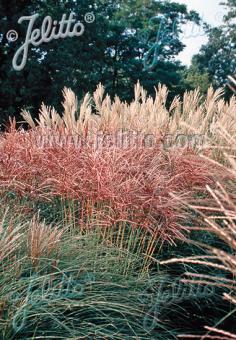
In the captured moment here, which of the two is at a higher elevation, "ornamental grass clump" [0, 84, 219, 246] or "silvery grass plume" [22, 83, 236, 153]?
"silvery grass plume" [22, 83, 236, 153]

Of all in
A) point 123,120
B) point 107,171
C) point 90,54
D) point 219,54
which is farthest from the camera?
point 219,54

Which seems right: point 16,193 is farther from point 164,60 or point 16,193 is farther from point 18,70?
point 164,60

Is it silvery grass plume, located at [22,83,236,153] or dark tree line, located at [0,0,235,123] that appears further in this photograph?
dark tree line, located at [0,0,235,123]

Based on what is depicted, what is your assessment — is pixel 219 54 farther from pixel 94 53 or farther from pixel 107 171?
pixel 107 171

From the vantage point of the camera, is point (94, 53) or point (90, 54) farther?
point (94, 53)

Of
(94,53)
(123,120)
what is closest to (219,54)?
(94,53)

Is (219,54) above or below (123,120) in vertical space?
above

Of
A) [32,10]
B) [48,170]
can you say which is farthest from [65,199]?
[32,10]

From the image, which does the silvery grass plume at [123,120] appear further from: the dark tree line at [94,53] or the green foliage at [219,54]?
the green foliage at [219,54]

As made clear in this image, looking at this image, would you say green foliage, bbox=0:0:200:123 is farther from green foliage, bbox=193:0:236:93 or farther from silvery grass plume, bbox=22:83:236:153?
silvery grass plume, bbox=22:83:236:153

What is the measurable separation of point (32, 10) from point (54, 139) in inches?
683

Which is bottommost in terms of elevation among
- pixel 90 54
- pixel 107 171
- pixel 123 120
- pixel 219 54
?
pixel 107 171

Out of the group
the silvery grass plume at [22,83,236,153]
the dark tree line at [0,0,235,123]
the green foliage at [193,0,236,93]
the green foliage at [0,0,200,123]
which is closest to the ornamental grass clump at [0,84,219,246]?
the silvery grass plume at [22,83,236,153]

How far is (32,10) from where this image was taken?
66.6 ft
